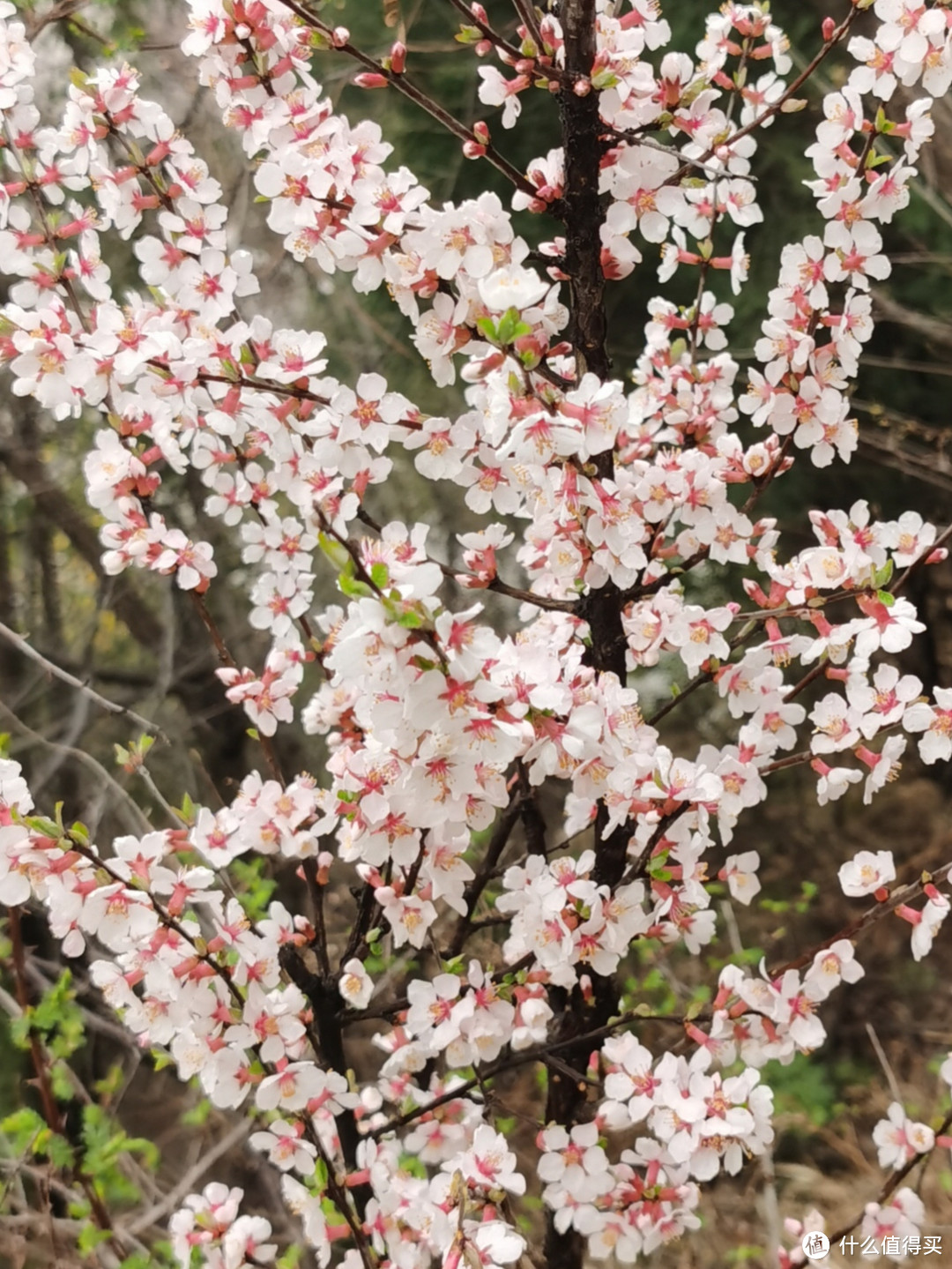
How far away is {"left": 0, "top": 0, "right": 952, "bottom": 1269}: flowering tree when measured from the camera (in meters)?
1.09

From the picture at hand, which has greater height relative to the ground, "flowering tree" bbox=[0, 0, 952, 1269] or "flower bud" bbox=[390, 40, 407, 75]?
"flower bud" bbox=[390, 40, 407, 75]

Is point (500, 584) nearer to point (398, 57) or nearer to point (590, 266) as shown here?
point (590, 266)

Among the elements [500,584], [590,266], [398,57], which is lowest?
[500,584]

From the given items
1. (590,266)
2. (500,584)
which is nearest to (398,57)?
(590,266)

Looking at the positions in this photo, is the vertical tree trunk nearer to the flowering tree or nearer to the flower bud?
the flowering tree

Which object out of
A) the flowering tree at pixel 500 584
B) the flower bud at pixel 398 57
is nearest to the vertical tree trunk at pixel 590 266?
the flowering tree at pixel 500 584

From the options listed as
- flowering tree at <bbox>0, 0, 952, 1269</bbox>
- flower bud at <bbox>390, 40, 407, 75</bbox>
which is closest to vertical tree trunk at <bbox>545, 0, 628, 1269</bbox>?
flowering tree at <bbox>0, 0, 952, 1269</bbox>

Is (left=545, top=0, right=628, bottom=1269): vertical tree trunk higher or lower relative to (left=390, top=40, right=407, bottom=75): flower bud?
lower

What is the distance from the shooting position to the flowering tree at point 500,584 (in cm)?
109

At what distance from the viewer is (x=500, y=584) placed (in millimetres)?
1207

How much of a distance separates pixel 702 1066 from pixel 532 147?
3734 millimetres

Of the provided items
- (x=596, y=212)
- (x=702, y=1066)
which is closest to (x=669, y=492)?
(x=596, y=212)

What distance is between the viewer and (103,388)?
48.9 inches

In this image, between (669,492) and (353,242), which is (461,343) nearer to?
(353,242)
